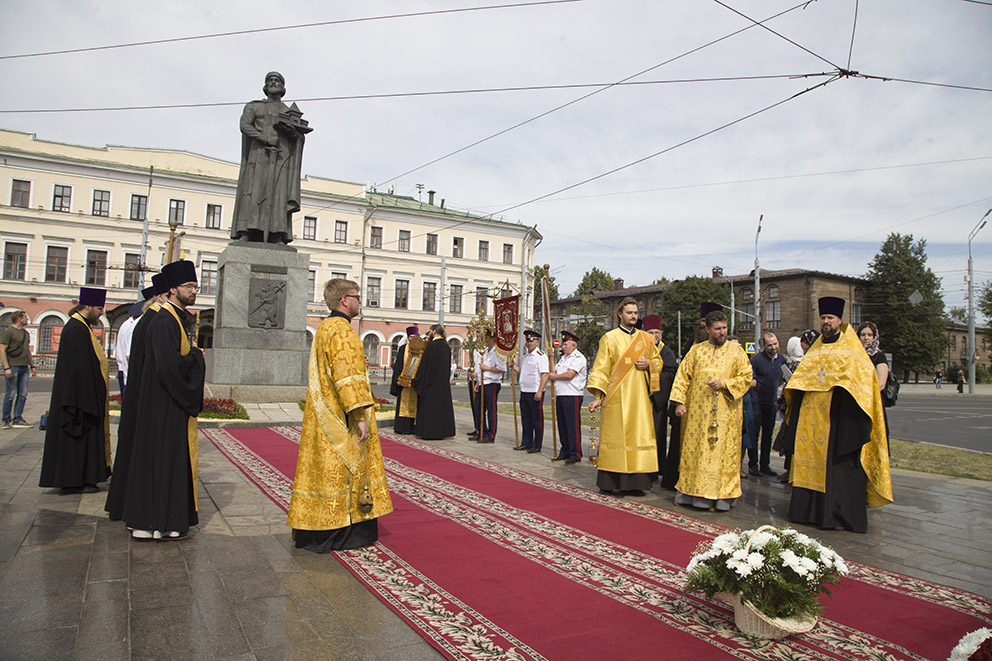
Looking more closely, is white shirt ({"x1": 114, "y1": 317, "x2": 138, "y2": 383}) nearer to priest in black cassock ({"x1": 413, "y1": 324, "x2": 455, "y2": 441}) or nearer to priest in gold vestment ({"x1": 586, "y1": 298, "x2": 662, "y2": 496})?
priest in black cassock ({"x1": 413, "y1": 324, "x2": 455, "y2": 441})

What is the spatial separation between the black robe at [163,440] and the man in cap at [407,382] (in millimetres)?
6794

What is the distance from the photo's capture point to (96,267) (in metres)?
43.2

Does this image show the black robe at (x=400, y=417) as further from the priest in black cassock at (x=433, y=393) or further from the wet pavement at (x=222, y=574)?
the wet pavement at (x=222, y=574)

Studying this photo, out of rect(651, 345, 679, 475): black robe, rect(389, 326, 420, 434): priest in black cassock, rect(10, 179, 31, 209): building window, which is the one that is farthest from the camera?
rect(10, 179, 31, 209): building window

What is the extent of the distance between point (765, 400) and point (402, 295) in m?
45.6

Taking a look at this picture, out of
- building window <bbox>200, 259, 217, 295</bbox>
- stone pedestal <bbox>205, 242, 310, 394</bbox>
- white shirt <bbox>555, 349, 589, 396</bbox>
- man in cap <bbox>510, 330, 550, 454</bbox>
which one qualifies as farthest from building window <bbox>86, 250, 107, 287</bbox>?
white shirt <bbox>555, 349, 589, 396</bbox>

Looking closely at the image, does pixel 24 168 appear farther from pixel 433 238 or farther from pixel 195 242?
pixel 433 238

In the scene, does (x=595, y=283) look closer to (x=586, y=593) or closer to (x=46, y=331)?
(x=46, y=331)

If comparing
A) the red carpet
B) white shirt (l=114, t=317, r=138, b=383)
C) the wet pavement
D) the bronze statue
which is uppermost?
the bronze statue

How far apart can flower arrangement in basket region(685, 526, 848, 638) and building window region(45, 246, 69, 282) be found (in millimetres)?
49346

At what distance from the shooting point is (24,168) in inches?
1635

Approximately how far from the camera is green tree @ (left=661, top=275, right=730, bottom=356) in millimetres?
63688

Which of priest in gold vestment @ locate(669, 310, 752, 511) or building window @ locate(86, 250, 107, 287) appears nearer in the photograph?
priest in gold vestment @ locate(669, 310, 752, 511)

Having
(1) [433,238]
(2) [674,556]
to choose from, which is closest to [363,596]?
(2) [674,556]
